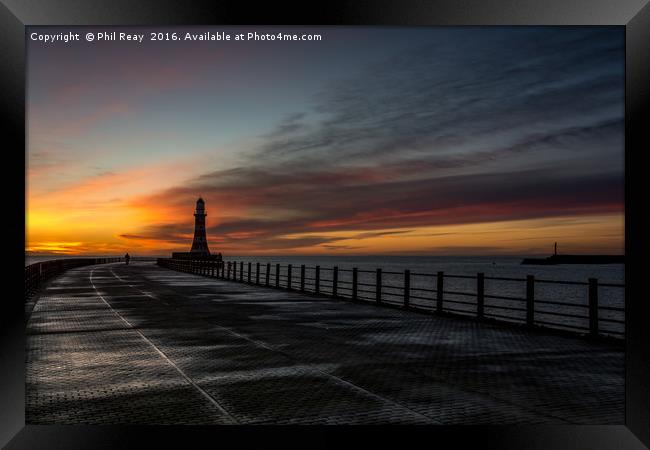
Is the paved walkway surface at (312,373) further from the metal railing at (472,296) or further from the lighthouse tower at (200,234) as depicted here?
the lighthouse tower at (200,234)

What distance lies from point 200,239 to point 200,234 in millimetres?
1927

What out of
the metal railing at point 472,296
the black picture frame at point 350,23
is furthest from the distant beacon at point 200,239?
the black picture frame at point 350,23

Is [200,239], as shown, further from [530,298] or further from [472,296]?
[530,298]

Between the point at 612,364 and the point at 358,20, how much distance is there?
754 cm

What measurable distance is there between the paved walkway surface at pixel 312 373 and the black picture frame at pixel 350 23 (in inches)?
17.3

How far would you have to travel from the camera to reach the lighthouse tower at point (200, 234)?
130 metres

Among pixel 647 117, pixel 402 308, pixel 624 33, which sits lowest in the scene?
pixel 402 308

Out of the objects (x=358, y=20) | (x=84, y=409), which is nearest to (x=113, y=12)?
(x=358, y=20)

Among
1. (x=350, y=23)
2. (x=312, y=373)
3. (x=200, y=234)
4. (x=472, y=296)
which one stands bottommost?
(x=472, y=296)

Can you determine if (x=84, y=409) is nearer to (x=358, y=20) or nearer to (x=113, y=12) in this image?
(x=113, y=12)

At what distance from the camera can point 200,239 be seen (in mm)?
131875

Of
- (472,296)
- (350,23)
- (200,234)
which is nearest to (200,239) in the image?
(200,234)

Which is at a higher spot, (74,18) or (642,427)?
(74,18)

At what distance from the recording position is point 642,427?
6.47 meters
